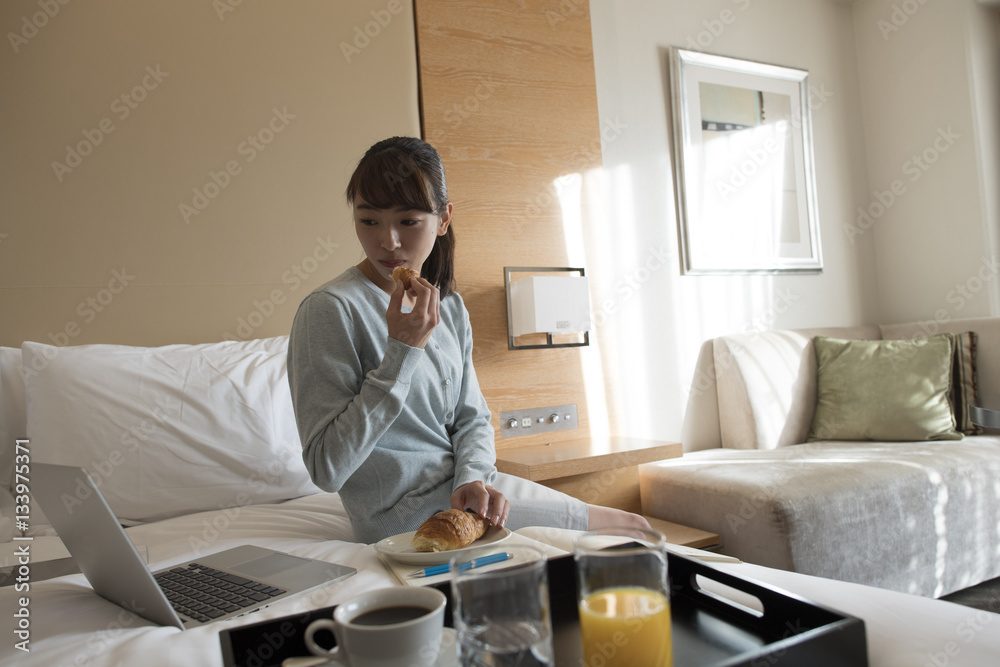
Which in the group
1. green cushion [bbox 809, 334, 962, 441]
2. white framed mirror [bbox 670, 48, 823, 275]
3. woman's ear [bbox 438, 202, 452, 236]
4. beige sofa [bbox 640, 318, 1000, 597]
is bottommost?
beige sofa [bbox 640, 318, 1000, 597]

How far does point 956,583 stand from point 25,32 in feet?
10.6

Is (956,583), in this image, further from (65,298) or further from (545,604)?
(65,298)

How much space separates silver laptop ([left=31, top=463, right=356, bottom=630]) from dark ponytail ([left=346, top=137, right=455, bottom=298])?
0.70 metres

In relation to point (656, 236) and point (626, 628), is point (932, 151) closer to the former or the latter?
point (656, 236)

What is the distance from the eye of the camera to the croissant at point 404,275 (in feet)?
4.20

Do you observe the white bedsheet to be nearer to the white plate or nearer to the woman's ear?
the white plate

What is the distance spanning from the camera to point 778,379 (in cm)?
280

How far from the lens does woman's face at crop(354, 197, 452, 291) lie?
132 cm

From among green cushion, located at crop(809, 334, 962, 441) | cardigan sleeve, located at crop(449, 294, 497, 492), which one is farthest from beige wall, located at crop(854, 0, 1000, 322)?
cardigan sleeve, located at crop(449, 294, 497, 492)

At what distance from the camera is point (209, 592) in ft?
2.92

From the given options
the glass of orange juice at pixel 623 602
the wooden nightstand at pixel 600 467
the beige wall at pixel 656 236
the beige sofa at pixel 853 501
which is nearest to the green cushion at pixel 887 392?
the beige sofa at pixel 853 501

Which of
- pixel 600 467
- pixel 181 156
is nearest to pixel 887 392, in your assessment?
pixel 600 467

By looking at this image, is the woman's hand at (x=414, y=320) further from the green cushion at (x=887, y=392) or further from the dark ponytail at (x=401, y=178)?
the green cushion at (x=887, y=392)

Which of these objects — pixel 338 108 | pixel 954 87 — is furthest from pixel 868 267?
pixel 338 108
